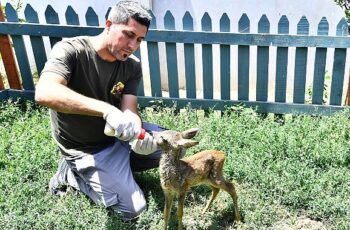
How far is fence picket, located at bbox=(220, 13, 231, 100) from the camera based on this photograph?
193 inches

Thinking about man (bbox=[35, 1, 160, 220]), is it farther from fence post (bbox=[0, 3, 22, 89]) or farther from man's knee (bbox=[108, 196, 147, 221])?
fence post (bbox=[0, 3, 22, 89])

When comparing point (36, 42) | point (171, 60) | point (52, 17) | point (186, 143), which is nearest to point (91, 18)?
point (52, 17)

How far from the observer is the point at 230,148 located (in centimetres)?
435

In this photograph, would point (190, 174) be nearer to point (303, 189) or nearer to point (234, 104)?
point (303, 189)

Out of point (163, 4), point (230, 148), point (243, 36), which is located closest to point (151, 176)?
point (230, 148)

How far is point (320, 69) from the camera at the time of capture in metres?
4.93

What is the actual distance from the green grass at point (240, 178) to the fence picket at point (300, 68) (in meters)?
0.33

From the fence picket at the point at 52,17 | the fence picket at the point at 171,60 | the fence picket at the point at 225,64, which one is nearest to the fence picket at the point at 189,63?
the fence picket at the point at 171,60

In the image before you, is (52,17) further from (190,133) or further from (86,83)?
(190,133)

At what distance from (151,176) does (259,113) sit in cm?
186

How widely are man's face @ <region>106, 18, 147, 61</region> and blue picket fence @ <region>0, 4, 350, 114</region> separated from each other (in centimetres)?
176

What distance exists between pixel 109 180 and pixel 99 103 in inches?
39.0

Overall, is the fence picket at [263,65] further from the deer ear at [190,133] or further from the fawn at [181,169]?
the deer ear at [190,133]

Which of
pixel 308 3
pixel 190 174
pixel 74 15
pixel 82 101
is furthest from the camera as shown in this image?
pixel 308 3
